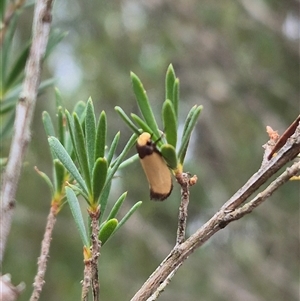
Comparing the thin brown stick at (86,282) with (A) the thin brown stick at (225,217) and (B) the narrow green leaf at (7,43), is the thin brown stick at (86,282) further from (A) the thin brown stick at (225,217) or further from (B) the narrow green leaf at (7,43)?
(B) the narrow green leaf at (7,43)

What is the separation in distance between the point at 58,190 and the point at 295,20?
1.17 meters

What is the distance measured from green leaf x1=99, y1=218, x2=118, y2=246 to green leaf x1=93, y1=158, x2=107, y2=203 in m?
0.01

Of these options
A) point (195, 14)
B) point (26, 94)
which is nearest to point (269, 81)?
point (195, 14)

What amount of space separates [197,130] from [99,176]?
4.62 ft

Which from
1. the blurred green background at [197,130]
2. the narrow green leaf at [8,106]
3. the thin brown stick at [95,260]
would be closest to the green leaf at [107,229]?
the thin brown stick at [95,260]

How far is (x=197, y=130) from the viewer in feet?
5.32

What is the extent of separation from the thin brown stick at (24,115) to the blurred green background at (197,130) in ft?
3.05

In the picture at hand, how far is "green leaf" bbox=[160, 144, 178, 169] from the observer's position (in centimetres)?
21

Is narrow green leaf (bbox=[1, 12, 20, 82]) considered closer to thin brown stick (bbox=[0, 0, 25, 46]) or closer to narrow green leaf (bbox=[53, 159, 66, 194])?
thin brown stick (bbox=[0, 0, 25, 46])

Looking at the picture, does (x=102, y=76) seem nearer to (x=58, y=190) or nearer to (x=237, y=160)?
(x=237, y=160)

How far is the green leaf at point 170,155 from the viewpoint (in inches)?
8.2

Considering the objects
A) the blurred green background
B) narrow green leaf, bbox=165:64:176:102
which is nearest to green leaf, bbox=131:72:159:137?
narrow green leaf, bbox=165:64:176:102

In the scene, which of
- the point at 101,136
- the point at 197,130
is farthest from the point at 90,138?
the point at 197,130

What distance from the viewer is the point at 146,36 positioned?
1.74 m
